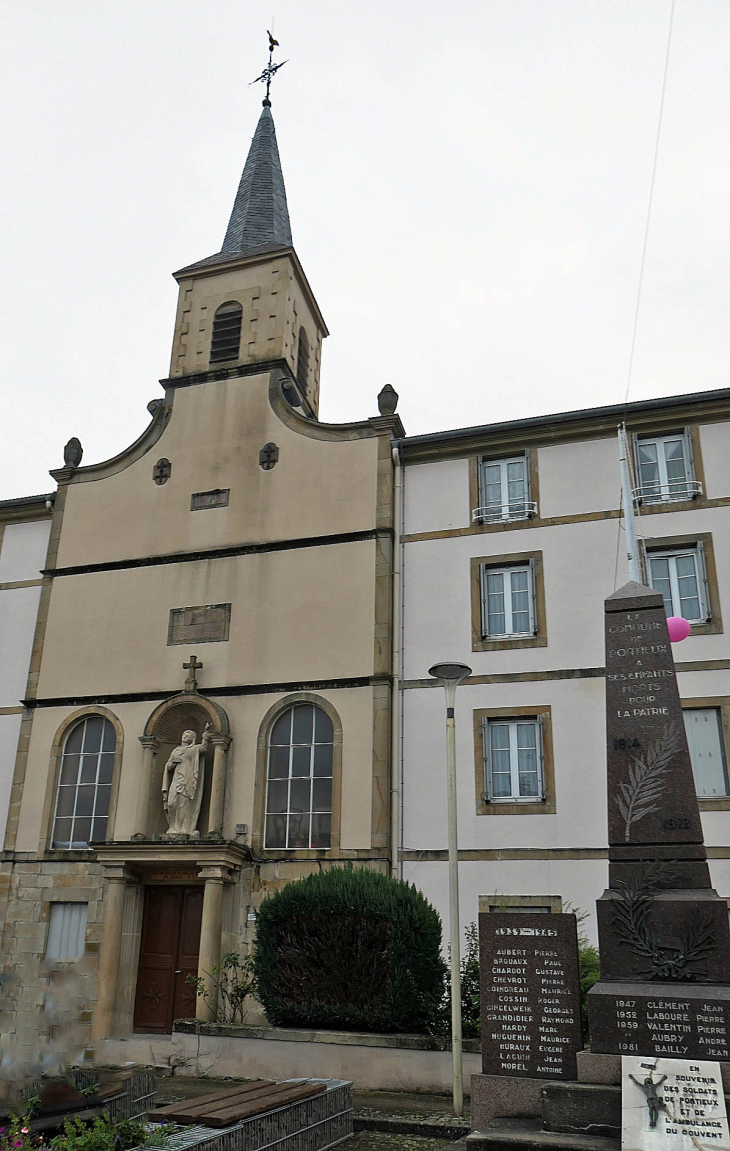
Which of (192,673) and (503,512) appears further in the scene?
(192,673)

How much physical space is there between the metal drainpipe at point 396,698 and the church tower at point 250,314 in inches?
144

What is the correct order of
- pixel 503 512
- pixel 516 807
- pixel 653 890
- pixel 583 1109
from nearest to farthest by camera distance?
pixel 583 1109 < pixel 653 890 < pixel 516 807 < pixel 503 512

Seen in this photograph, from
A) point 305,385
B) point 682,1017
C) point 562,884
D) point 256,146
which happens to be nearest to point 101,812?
point 562,884

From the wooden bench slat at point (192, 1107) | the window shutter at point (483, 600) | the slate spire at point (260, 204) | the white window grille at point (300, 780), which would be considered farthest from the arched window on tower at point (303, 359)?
the wooden bench slat at point (192, 1107)

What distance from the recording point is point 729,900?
599 inches

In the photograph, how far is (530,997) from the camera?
9664mm

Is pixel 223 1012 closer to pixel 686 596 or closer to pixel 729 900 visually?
pixel 729 900

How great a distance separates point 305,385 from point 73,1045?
19.1 m

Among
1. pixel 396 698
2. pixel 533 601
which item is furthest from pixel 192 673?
pixel 533 601

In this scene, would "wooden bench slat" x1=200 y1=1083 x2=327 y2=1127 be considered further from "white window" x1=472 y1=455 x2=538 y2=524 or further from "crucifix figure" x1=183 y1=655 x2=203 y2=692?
"white window" x1=472 y1=455 x2=538 y2=524

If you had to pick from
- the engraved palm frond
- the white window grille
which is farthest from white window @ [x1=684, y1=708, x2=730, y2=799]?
the engraved palm frond

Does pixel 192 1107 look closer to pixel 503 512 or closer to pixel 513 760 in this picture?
pixel 513 760

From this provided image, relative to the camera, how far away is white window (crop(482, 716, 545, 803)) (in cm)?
1703

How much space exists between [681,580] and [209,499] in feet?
31.3
